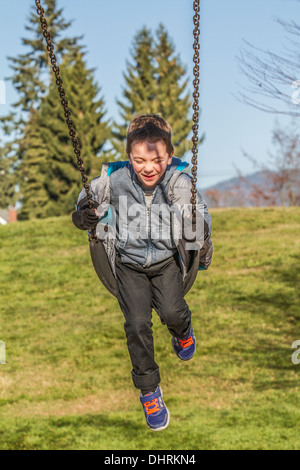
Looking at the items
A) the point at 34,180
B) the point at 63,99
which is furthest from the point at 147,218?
the point at 34,180

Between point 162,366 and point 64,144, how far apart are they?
21.5 m

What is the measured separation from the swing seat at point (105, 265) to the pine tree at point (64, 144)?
30140 mm

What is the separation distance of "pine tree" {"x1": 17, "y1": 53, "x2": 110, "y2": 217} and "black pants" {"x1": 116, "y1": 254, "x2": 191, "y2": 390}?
30178mm

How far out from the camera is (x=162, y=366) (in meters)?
18.5

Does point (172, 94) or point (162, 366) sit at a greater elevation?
point (172, 94)

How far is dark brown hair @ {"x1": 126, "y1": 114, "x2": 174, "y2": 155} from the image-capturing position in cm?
313

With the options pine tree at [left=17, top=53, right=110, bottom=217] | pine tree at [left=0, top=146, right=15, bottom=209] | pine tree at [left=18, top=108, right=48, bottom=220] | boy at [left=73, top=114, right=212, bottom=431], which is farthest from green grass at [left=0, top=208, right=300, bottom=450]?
pine tree at [left=0, top=146, right=15, bottom=209]

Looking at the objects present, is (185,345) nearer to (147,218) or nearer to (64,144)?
(147,218)

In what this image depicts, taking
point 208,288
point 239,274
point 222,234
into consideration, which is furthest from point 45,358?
point 222,234

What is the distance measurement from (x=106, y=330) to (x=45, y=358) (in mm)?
2197

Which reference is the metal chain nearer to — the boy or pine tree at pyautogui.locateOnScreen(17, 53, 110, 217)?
the boy

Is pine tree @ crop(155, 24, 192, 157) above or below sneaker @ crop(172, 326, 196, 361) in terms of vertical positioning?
above

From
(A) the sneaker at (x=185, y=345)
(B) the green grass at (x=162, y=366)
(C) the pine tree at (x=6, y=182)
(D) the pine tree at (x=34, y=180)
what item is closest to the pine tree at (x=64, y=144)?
(D) the pine tree at (x=34, y=180)

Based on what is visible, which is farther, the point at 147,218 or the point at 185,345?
the point at 185,345
